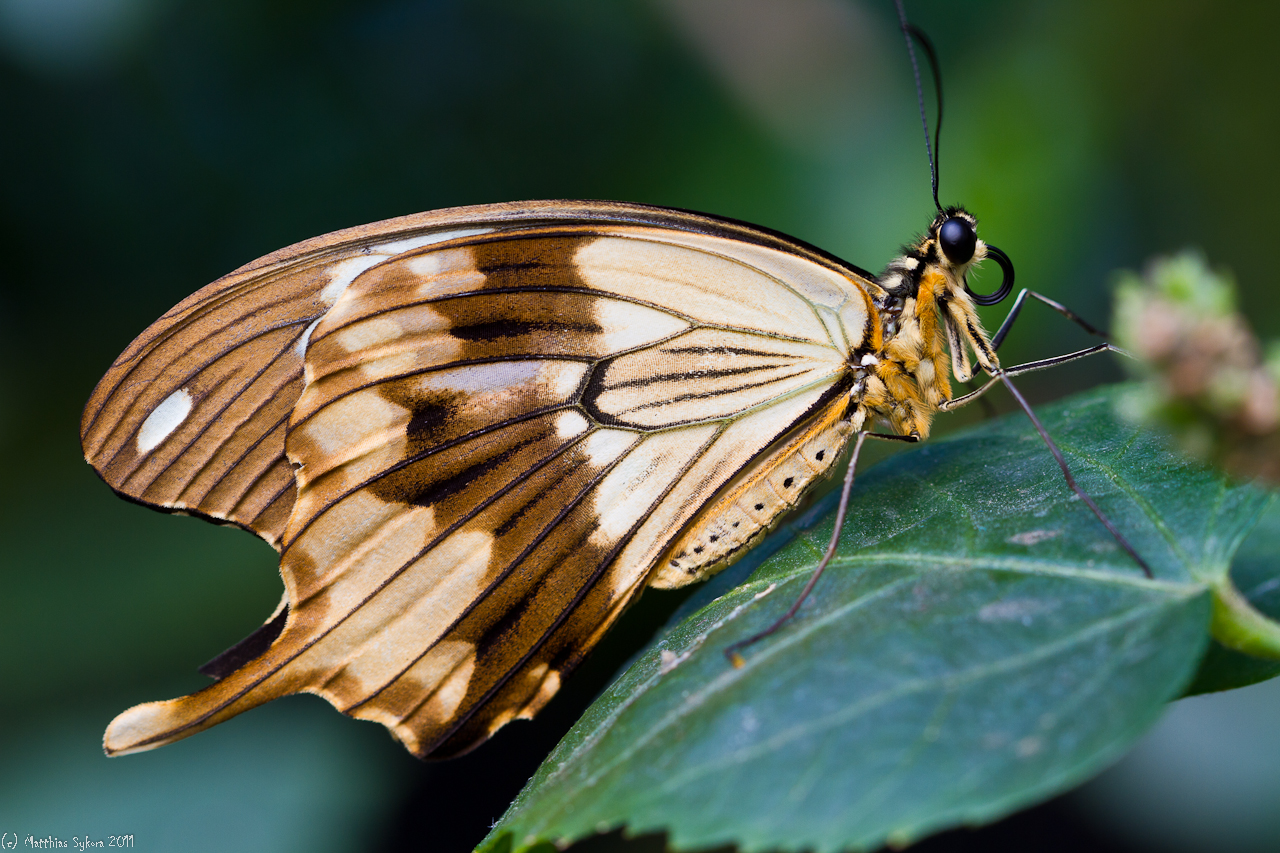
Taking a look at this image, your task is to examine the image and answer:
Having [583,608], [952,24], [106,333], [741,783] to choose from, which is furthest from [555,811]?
[952,24]

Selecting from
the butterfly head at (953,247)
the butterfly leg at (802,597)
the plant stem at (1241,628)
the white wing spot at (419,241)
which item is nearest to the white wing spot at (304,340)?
the white wing spot at (419,241)

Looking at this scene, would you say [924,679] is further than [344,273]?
No

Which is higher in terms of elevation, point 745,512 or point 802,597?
point 745,512

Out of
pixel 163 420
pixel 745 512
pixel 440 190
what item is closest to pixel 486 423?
pixel 745 512

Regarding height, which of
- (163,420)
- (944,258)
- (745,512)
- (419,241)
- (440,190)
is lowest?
(163,420)

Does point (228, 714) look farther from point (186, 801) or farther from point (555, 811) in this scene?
point (186, 801)

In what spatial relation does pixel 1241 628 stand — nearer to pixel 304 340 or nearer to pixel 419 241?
pixel 419 241
